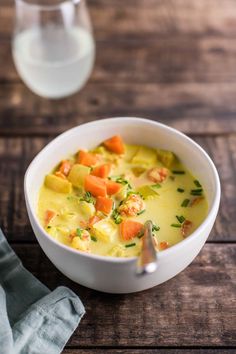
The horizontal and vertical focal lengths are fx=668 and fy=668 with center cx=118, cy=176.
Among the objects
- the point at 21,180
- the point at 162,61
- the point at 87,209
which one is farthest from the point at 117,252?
the point at 162,61

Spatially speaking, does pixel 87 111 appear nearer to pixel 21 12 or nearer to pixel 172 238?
pixel 21 12

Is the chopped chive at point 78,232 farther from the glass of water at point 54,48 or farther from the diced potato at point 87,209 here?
the glass of water at point 54,48

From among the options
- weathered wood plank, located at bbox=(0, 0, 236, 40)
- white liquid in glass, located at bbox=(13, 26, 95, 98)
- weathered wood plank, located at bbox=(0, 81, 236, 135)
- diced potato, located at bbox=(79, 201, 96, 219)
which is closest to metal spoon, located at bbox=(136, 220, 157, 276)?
diced potato, located at bbox=(79, 201, 96, 219)

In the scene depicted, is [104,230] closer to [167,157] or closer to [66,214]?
[66,214]

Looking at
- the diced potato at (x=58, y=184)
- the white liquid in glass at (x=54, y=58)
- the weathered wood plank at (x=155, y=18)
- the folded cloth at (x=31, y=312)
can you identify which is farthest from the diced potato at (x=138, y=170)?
the weathered wood plank at (x=155, y=18)

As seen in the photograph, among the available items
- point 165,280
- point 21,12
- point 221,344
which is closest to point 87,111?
point 21,12

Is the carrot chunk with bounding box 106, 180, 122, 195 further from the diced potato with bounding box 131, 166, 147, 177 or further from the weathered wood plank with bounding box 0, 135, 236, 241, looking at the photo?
the weathered wood plank with bounding box 0, 135, 236, 241
